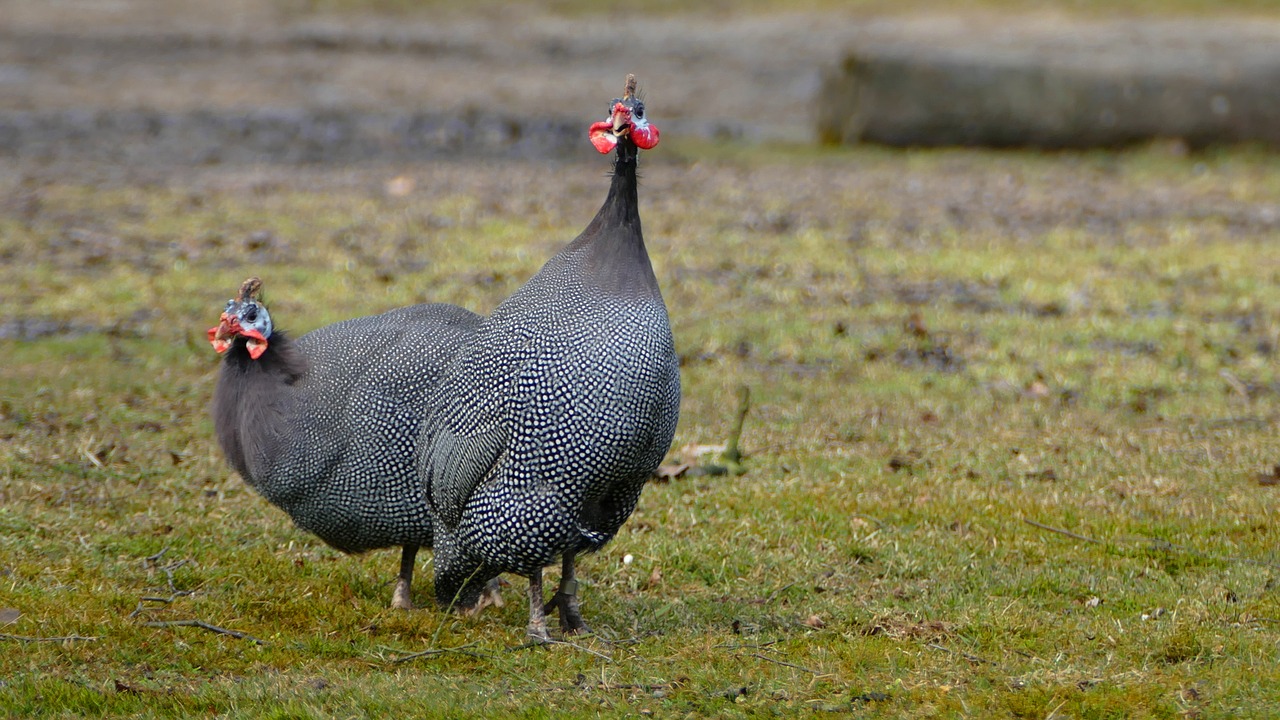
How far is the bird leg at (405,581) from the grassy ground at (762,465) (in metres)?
0.10

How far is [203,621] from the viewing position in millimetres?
4512

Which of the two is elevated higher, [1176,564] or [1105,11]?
[1105,11]

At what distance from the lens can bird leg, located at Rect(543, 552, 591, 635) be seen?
15.3ft

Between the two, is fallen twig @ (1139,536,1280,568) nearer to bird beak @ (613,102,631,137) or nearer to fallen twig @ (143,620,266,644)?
bird beak @ (613,102,631,137)

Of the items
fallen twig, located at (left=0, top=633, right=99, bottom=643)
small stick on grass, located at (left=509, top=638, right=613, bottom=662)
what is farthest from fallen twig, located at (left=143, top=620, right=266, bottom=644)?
small stick on grass, located at (left=509, top=638, right=613, bottom=662)

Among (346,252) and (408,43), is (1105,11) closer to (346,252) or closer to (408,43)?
(408,43)

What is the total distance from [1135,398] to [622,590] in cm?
361

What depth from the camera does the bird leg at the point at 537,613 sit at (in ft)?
14.8

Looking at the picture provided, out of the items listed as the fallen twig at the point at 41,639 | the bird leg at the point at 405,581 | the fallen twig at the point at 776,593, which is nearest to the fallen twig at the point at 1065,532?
the fallen twig at the point at 776,593

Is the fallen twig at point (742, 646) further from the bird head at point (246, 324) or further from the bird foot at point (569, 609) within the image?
the bird head at point (246, 324)

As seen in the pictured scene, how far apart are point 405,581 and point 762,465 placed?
197 centimetres

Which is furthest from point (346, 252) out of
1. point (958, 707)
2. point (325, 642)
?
point (958, 707)

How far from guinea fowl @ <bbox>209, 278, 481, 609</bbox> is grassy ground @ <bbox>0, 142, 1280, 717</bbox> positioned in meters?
0.29

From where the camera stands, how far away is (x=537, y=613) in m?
4.54
